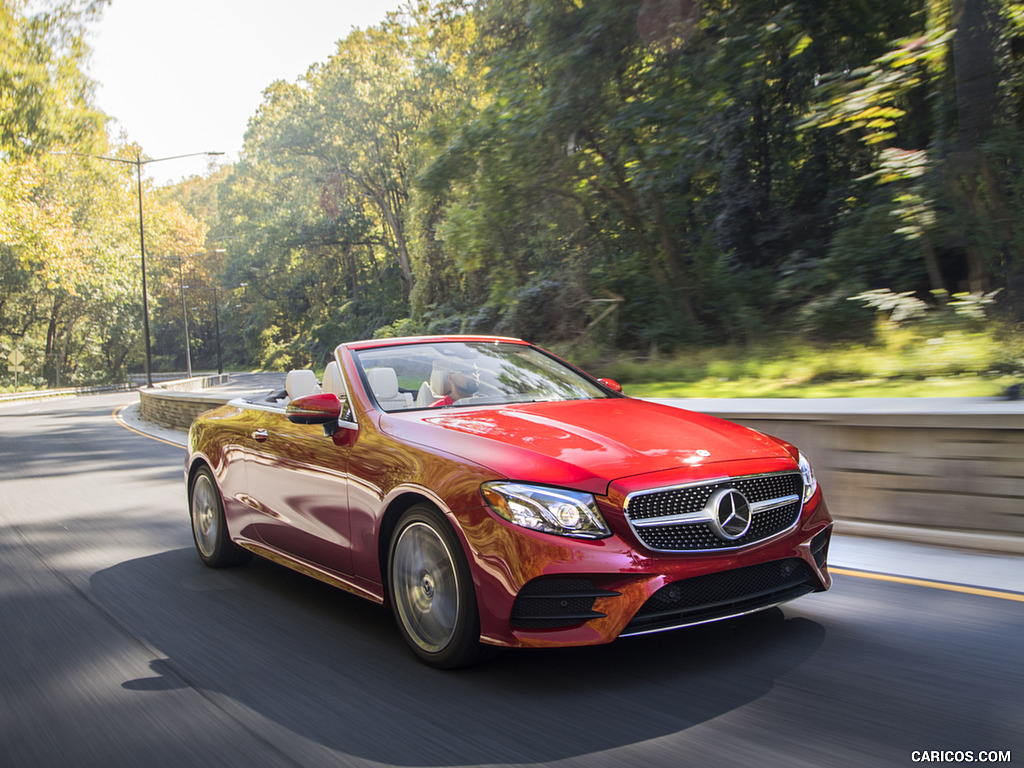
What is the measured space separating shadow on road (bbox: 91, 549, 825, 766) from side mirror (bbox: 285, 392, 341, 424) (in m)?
1.10

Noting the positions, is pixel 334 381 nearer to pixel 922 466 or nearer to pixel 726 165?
pixel 922 466

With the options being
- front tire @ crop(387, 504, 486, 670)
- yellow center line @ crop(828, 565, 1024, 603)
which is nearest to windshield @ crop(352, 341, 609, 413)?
front tire @ crop(387, 504, 486, 670)

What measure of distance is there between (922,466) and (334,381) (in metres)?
3.98

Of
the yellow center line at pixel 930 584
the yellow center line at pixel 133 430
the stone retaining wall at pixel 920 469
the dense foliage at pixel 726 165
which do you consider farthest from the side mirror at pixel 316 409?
the yellow center line at pixel 133 430

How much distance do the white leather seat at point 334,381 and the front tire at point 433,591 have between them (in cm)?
114

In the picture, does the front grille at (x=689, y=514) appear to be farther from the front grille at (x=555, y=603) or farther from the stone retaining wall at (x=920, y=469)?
the stone retaining wall at (x=920, y=469)

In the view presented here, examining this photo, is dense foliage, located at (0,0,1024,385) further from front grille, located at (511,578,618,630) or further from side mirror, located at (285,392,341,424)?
front grille, located at (511,578,618,630)

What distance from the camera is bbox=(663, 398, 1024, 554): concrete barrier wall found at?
608cm

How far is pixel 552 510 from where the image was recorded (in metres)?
3.82

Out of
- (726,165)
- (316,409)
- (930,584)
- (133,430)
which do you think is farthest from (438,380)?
(133,430)

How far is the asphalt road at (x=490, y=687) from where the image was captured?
3.36 metres

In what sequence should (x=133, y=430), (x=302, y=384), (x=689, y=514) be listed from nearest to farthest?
1. (x=689, y=514)
2. (x=302, y=384)
3. (x=133, y=430)

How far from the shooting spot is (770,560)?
4.05 meters

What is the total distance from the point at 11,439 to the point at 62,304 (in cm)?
5510
